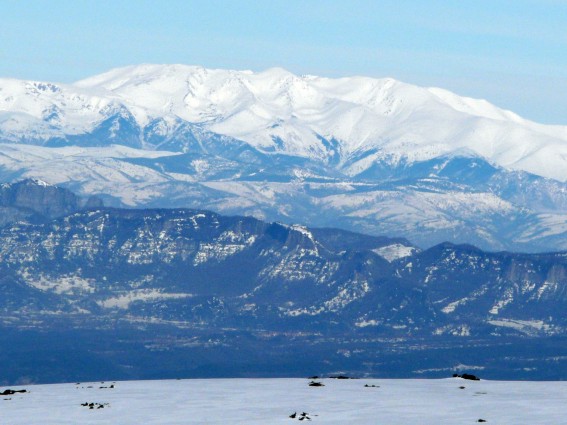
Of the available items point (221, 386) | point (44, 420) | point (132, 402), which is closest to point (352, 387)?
point (221, 386)

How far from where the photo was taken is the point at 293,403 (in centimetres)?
11600

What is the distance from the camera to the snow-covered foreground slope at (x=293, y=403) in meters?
108

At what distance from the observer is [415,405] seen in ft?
373

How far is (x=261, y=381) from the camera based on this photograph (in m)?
138

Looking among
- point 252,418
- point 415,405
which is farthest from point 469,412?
point 252,418

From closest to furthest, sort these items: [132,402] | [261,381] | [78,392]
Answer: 1. [132,402]
2. [78,392]
3. [261,381]

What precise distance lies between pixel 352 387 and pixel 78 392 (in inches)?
817

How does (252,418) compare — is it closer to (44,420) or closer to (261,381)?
(44,420)

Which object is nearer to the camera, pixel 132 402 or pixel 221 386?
A: pixel 132 402

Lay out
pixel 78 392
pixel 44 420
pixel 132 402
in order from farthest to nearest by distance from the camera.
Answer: pixel 78 392, pixel 132 402, pixel 44 420

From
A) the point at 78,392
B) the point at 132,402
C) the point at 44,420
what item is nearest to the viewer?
the point at 44,420

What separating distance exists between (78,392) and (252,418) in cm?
2316

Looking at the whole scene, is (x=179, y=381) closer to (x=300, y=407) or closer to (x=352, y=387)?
(x=352, y=387)

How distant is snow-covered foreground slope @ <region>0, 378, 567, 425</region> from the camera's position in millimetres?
107500
